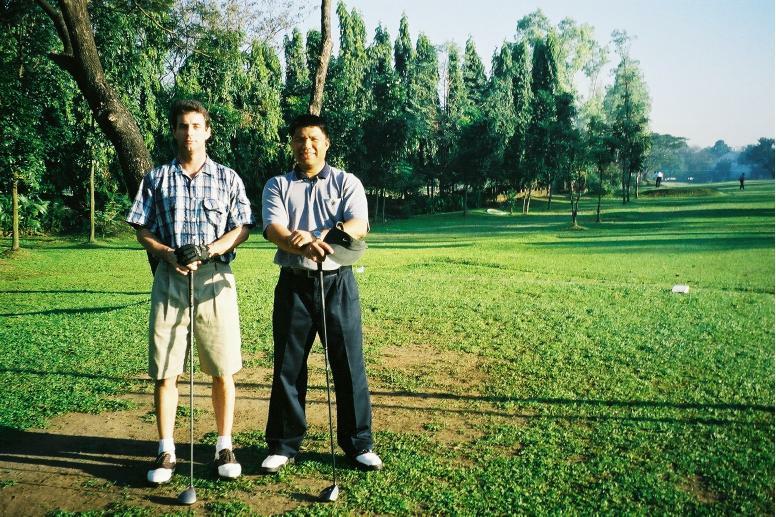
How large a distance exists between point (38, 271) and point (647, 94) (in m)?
26.6

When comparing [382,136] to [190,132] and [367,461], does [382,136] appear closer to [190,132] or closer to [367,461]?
[190,132]

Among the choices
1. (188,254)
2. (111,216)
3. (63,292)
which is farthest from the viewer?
(111,216)

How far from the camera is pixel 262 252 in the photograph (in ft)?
59.7

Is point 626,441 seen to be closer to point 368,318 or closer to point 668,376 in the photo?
point 668,376

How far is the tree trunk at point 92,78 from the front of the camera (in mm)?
5077

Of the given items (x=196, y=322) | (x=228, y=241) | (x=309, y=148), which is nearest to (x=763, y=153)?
(x=309, y=148)

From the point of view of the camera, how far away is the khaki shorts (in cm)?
324

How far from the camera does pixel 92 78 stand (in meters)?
5.09

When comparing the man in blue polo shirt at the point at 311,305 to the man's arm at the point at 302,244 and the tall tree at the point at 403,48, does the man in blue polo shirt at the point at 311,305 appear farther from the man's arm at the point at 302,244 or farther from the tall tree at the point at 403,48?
the tall tree at the point at 403,48

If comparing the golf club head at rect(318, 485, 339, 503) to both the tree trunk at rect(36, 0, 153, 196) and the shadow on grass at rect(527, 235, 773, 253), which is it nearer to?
the tree trunk at rect(36, 0, 153, 196)

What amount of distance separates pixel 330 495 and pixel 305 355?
796 mm

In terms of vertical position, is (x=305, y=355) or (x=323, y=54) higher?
(x=323, y=54)

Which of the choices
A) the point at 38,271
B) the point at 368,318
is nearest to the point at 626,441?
the point at 368,318

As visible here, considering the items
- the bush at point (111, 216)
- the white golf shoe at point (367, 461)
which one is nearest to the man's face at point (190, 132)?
the white golf shoe at point (367, 461)
